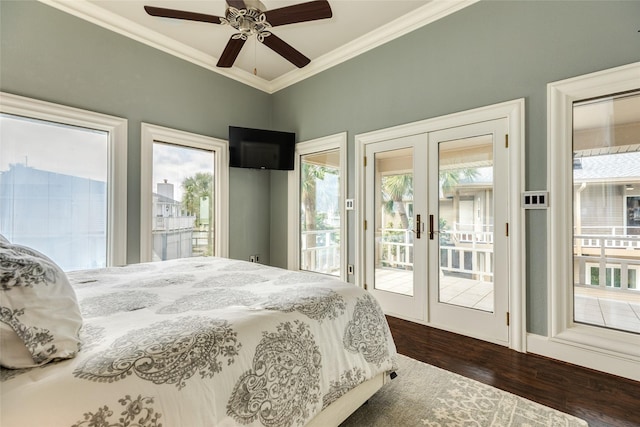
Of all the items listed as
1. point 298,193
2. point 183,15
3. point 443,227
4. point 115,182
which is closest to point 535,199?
point 443,227

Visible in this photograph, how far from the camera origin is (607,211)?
216 centimetres

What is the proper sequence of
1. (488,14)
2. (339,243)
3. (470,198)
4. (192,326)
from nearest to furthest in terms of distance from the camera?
(192,326)
(488,14)
(470,198)
(339,243)

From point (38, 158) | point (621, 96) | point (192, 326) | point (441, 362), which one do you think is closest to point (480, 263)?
point (441, 362)

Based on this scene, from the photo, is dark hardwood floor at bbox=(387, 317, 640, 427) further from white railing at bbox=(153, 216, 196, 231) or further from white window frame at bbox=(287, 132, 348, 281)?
white railing at bbox=(153, 216, 196, 231)

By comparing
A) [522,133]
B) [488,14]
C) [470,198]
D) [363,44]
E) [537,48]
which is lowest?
[470,198]

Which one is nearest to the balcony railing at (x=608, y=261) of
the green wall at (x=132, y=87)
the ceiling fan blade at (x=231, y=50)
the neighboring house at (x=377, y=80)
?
the neighboring house at (x=377, y=80)

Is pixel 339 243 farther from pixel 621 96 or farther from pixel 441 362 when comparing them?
pixel 621 96

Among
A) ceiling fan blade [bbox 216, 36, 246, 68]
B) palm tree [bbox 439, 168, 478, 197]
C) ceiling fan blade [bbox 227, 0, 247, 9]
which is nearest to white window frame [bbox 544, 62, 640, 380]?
palm tree [bbox 439, 168, 478, 197]

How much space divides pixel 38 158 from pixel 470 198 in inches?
164

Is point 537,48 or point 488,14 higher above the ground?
point 488,14

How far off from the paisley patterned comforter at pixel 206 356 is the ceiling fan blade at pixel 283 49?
1.90 meters

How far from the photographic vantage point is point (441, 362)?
2.16 metres

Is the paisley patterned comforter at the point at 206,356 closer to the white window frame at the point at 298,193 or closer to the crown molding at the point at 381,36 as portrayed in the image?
the white window frame at the point at 298,193

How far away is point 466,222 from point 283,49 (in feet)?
7.69
